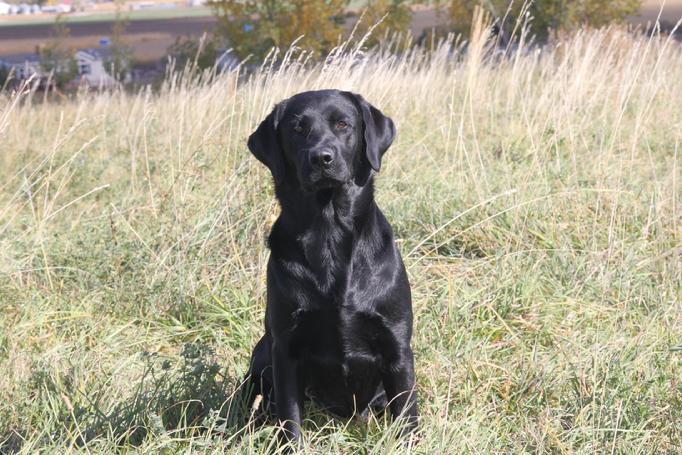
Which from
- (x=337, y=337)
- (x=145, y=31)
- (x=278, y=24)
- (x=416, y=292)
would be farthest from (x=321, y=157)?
(x=145, y=31)

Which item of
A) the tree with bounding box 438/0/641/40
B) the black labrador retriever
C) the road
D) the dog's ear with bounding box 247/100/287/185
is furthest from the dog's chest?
the road

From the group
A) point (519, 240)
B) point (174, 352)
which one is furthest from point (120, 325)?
point (519, 240)

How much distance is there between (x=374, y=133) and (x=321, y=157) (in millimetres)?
348

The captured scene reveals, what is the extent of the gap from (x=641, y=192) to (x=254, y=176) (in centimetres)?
216

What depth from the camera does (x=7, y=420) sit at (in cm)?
309

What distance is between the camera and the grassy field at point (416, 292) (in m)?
2.96

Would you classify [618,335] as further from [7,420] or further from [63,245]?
[63,245]

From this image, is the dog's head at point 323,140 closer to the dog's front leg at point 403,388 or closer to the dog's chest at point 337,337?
the dog's chest at point 337,337

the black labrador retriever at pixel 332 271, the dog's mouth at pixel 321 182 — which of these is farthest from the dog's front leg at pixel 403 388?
the dog's mouth at pixel 321 182

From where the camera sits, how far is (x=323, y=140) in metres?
2.92

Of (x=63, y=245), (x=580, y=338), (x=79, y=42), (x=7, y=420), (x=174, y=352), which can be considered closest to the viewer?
(x=7, y=420)

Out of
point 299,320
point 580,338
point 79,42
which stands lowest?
point 79,42

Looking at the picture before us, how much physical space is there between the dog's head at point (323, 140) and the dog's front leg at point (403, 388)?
623 mm

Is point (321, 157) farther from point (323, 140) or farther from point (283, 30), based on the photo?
point (283, 30)
